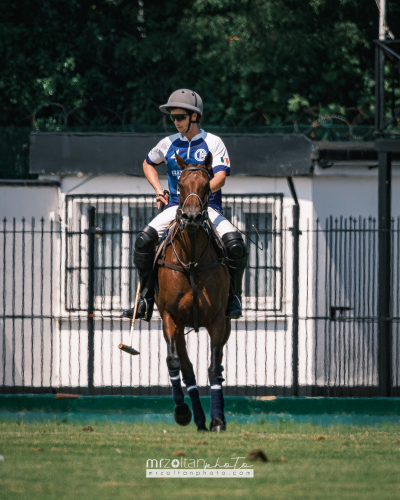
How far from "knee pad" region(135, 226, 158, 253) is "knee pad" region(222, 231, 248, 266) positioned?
2.30 feet

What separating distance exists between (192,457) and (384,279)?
19.7 feet

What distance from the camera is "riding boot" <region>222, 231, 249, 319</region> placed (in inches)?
357

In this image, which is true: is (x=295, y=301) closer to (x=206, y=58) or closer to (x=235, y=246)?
(x=235, y=246)

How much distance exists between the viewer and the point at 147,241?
9.13 metres

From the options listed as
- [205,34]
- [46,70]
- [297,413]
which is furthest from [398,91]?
[297,413]

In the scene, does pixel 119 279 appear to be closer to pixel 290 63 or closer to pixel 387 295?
pixel 387 295

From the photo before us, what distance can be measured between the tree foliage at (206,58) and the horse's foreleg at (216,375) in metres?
14.2

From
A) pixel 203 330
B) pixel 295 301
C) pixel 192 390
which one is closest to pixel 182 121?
pixel 192 390

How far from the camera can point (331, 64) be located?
2311 cm

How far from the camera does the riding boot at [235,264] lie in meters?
9.07

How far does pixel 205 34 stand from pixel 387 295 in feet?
40.5

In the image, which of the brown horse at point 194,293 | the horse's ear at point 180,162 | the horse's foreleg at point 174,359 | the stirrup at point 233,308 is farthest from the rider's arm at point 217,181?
the horse's foreleg at point 174,359

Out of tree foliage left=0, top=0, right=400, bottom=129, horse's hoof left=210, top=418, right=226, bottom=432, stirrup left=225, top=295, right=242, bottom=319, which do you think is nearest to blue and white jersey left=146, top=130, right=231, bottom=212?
stirrup left=225, top=295, right=242, bottom=319

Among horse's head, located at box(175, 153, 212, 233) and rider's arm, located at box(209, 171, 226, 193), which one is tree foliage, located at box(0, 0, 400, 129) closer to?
rider's arm, located at box(209, 171, 226, 193)
